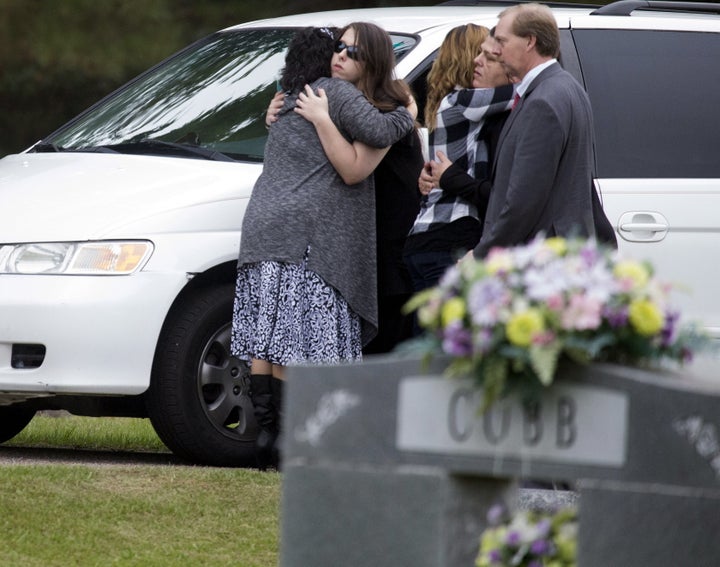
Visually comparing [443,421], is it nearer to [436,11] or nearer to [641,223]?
[641,223]

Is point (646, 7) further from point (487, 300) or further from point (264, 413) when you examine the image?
point (487, 300)

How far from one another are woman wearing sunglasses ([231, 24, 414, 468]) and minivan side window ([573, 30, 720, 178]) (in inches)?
41.1

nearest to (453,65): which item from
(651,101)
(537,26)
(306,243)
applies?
(537,26)

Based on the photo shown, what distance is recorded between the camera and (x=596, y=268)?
3.12 metres

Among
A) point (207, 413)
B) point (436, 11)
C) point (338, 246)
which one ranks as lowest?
point (207, 413)

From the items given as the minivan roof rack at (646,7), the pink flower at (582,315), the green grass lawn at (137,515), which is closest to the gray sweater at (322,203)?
the green grass lawn at (137,515)

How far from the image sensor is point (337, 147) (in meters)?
5.69

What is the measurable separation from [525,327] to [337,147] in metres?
2.74

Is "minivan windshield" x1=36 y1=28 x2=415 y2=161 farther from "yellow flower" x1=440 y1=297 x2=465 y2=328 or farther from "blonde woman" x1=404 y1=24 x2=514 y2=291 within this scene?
"yellow flower" x1=440 y1=297 x2=465 y2=328

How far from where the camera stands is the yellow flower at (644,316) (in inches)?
121

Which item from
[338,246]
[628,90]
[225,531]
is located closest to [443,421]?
[225,531]

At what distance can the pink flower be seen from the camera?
3035 mm

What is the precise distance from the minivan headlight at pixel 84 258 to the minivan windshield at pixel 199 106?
2.13 feet

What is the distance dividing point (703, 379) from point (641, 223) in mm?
3103
